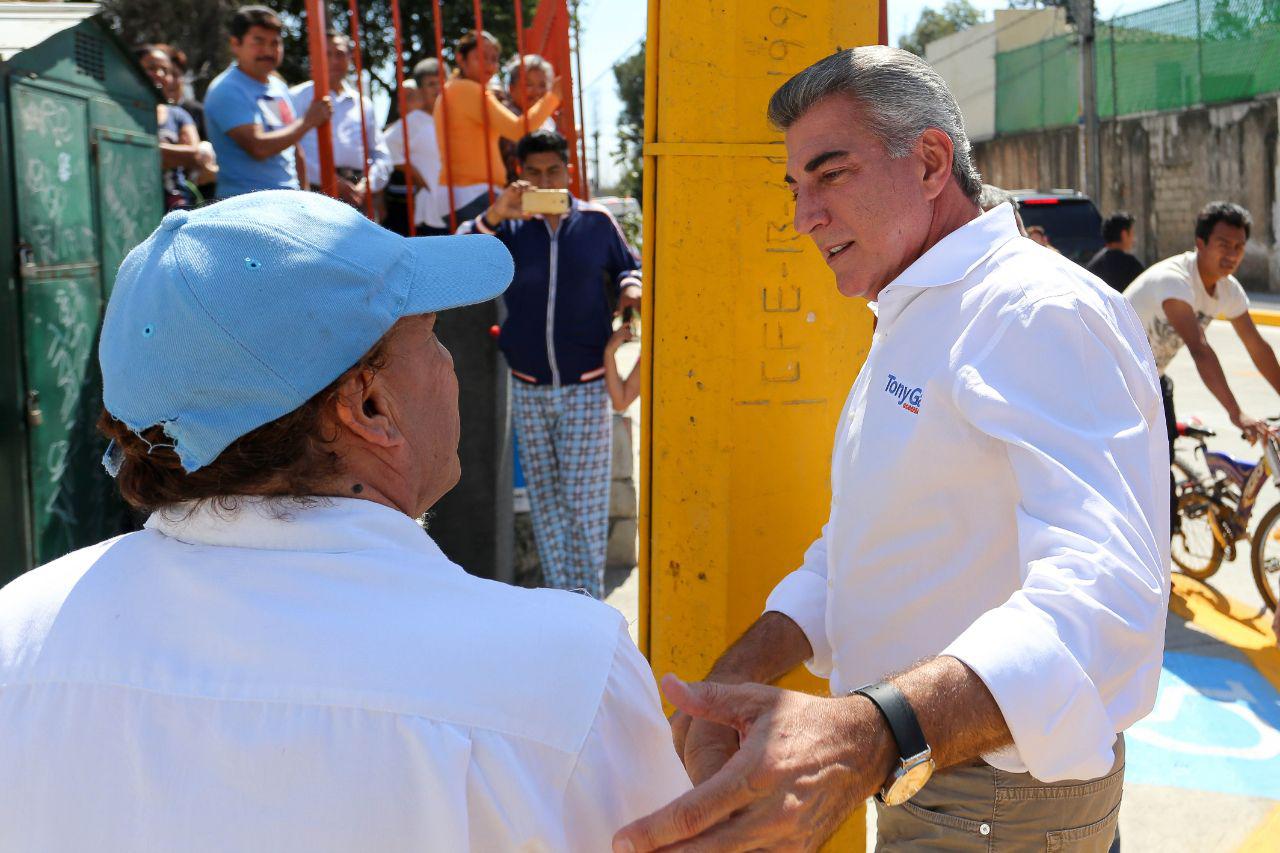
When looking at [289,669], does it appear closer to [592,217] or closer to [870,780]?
[870,780]

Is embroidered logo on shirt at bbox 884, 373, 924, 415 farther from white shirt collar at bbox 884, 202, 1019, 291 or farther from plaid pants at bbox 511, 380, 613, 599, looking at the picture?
plaid pants at bbox 511, 380, 613, 599

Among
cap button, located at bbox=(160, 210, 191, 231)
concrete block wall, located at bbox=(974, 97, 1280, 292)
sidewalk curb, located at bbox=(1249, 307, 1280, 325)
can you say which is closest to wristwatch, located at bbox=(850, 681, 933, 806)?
cap button, located at bbox=(160, 210, 191, 231)

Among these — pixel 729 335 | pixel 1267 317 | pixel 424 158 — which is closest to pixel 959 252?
pixel 729 335

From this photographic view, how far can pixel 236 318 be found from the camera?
3.74 ft

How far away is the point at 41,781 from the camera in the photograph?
3.59 ft

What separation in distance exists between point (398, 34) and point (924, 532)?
11.4 ft

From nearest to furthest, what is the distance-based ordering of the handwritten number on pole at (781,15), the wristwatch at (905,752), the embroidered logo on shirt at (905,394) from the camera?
the wristwatch at (905,752) → the embroidered logo on shirt at (905,394) → the handwritten number on pole at (781,15)

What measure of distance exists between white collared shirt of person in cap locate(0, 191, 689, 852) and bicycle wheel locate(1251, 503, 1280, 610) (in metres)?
5.01

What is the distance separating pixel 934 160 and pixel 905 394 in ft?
1.39

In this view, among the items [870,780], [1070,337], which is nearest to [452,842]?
[870,780]

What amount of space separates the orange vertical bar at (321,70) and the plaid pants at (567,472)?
1160 millimetres

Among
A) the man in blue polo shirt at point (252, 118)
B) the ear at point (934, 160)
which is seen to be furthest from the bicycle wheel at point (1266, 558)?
the man in blue polo shirt at point (252, 118)

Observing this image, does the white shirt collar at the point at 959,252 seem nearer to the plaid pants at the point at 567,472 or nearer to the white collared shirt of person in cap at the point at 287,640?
the white collared shirt of person in cap at the point at 287,640

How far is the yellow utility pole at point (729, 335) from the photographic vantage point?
7.37 feet
